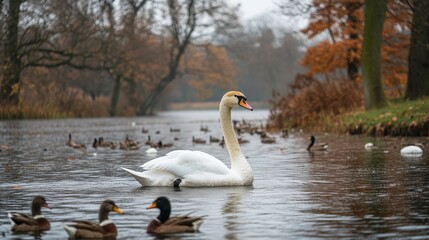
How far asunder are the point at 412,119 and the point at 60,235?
19809 millimetres

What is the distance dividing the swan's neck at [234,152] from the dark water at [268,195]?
12.8 inches

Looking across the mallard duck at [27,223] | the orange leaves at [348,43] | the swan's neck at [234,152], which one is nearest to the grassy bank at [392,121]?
the orange leaves at [348,43]

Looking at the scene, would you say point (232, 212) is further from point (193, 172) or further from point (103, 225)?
point (193, 172)

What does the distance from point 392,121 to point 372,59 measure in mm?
4950

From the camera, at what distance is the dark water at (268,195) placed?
392 inches

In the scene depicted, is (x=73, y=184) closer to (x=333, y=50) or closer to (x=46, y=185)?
(x=46, y=185)

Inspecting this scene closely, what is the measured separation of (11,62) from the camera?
4991cm

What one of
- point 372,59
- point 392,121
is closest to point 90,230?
point 392,121

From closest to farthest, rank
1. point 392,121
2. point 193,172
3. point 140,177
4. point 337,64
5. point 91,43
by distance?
point 193,172 → point 140,177 → point 392,121 → point 337,64 → point 91,43

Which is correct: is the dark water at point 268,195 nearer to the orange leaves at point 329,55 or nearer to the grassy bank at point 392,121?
the grassy bank at point 392,121

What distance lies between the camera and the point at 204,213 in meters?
11.4

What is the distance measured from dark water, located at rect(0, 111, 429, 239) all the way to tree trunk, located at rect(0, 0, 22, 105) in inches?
973

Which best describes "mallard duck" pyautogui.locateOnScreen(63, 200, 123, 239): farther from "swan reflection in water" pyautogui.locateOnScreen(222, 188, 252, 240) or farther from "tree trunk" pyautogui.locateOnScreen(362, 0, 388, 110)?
"tree trunk" pyautogui.locateOnScreen(362, 0, 388, 110)

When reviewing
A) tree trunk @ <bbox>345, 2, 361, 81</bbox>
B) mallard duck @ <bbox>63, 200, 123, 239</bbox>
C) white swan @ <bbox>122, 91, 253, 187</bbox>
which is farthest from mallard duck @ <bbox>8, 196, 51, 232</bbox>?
tree trunk @ <bbox>345, 2, 361, 81</bbox>
